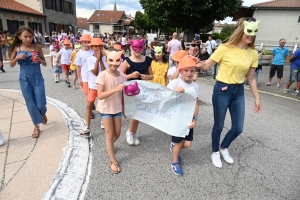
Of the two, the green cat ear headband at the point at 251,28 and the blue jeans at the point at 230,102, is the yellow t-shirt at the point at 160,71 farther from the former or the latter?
the green cat ear headband at the point at 251,28

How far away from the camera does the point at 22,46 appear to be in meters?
3.79

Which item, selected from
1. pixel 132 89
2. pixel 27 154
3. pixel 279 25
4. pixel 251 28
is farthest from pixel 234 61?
pixel 279 25

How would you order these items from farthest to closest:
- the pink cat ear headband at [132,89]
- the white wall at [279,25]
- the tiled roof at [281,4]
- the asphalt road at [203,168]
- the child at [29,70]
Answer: the white wall at [279,25] < the tiled roof at [281,4] < the child at [29,70] < the pink cat ear headband at [132,89] < the asphalt road at [203,168]

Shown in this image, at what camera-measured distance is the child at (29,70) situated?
3.69 metres

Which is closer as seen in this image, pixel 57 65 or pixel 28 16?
pixel 57 65

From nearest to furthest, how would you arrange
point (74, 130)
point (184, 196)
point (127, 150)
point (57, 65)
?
point (184, 196), point (127, 150), point (74, 130), point (57, 65)

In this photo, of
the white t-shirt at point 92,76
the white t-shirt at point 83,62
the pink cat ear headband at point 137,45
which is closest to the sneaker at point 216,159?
the pink cat ear headband at point 137,45

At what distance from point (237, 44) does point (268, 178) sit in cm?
191

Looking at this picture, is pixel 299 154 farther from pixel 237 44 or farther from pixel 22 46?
pixel 22 46

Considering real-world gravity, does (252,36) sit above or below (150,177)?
above

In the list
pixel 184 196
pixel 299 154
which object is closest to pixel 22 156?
pixel 184 196

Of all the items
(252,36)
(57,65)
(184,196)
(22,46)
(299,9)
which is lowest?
(184,196)

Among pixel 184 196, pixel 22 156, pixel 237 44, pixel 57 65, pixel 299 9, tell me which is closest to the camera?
pixel 184 196

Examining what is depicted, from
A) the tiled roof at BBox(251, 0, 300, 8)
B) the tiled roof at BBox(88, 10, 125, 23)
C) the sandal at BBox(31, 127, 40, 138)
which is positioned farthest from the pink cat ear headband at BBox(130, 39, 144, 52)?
the tiled roof at BBox(88, 10, 125, 23)
